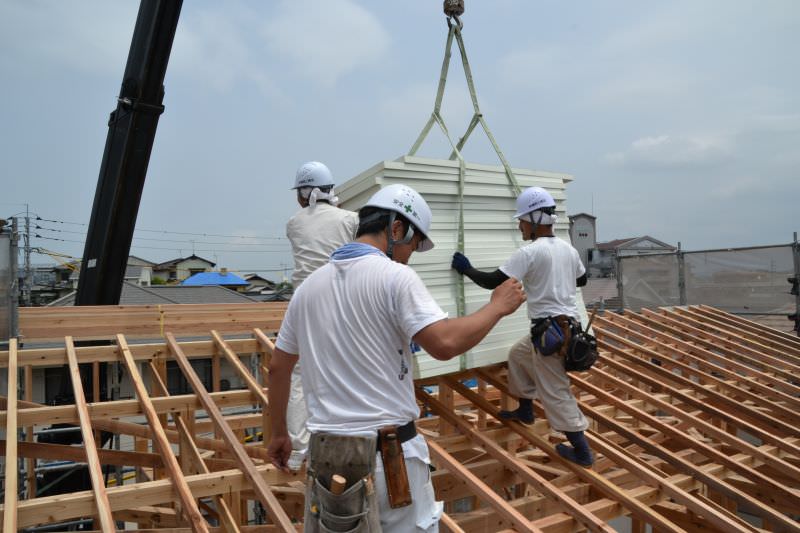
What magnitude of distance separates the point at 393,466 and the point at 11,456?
2660 millimetres

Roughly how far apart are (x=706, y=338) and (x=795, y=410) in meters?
2.34

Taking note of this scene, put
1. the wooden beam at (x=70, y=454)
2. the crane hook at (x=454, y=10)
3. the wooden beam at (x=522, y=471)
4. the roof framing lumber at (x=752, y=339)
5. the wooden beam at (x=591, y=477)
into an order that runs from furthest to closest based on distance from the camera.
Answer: the roof framing lumber at (x=752, y=339), the crane hook at (x=454, y=10), the wooden beam at (x=70, y=454), the wooden beam at (x=591, y=477), the wooden beam at (x=522, y=471)

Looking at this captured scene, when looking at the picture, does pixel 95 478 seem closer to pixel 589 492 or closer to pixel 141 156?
pixel 589 492

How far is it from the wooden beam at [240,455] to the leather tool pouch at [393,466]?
128 centimetres

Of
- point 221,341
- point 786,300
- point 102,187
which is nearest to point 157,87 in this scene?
point 102,187

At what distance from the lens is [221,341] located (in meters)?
5.24

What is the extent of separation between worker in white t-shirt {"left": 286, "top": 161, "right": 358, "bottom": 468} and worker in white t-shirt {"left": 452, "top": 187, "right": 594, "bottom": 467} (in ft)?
3.42

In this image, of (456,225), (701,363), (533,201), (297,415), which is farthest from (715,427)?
(297,415)

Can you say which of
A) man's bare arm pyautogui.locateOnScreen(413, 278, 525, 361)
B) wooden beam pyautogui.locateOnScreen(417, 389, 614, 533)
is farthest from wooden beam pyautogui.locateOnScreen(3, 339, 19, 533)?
wooden beam pyautogui.locateOnScreen(417, 389, 614, 533)

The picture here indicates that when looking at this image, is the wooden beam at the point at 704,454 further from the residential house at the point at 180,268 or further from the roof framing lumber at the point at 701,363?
the residential house at the point at 180,268

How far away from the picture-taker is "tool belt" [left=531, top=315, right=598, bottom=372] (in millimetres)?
3957

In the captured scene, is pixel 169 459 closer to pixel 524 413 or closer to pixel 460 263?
pixel 460 263

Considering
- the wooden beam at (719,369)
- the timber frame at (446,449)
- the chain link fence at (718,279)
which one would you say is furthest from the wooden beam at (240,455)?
the chain link fence at (718,279)

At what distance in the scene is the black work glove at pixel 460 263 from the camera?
14.3 feet
